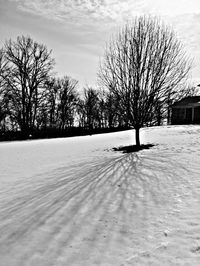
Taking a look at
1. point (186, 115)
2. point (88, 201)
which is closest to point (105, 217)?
point (88, 201)

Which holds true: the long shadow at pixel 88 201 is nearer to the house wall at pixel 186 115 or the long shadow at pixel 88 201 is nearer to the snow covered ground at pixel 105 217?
the snow covered ground at pixel 105 217

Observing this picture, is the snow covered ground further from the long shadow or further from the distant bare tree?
the distant bare tree

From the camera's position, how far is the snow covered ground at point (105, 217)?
105 inches

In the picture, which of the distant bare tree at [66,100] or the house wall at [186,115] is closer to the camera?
the house wall at [186,115]

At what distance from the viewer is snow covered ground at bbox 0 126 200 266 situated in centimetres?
266

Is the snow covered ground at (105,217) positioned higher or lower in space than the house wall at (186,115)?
lower

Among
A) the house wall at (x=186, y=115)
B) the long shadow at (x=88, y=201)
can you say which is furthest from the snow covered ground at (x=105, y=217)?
the house wall at (x=186, y=115)

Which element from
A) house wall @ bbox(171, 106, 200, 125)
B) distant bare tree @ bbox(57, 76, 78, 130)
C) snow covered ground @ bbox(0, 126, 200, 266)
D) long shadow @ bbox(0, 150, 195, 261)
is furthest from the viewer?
distant bare tree @ bbox(57, 76, 78, 130)

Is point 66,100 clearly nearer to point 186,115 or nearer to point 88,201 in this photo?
point 186,115

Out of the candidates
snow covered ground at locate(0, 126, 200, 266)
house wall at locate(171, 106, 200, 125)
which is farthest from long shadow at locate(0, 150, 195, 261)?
house wall at locate(171, 106, 200, 125)

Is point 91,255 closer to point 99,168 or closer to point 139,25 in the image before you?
point 99,168

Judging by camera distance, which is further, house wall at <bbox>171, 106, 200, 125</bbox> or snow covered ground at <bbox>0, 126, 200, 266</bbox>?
house wall at <bbox>171, 106, 200, 125</bbox>

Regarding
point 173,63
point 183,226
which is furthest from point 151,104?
point 183,226

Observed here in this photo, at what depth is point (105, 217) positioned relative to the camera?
3.63m
